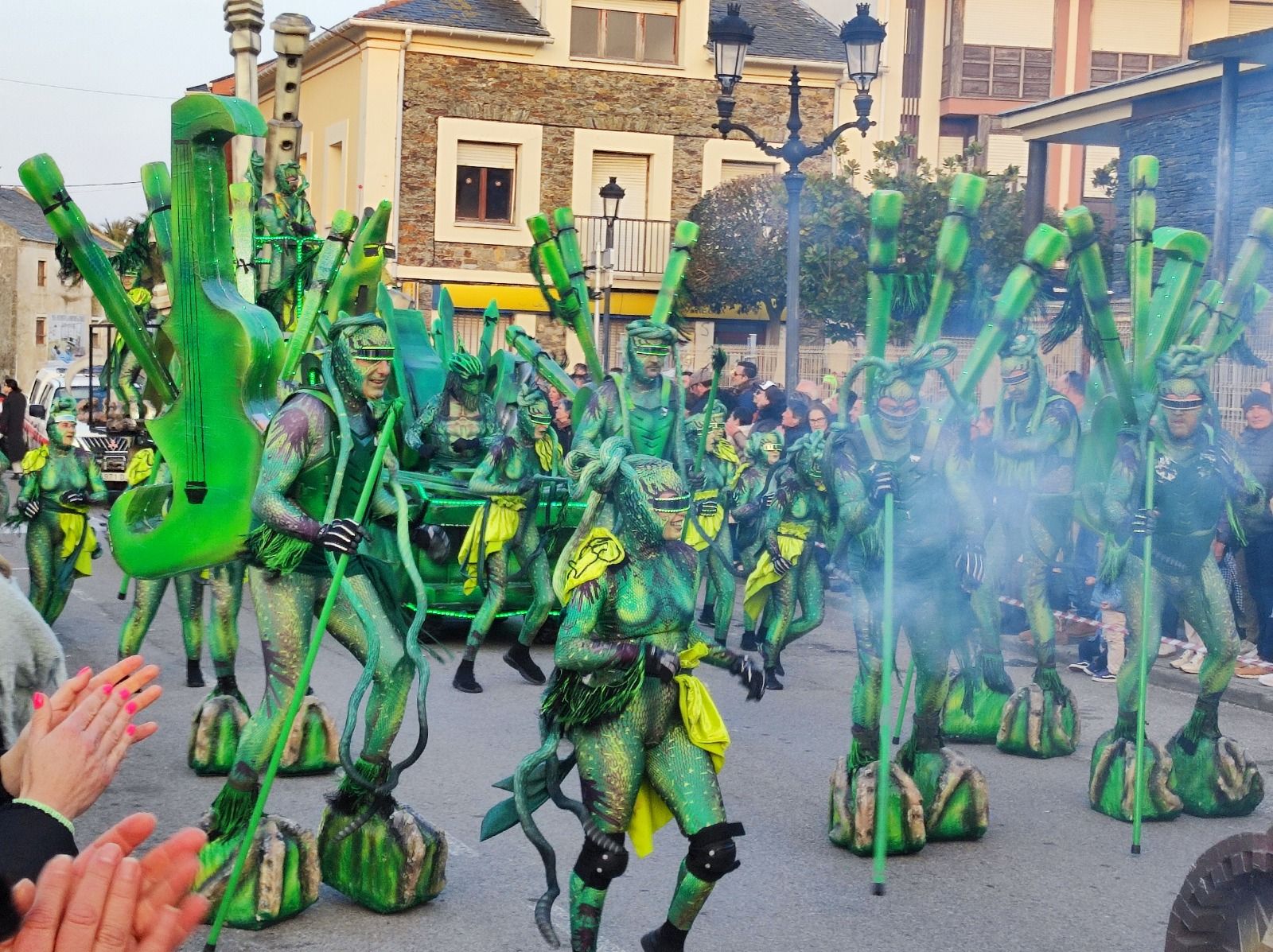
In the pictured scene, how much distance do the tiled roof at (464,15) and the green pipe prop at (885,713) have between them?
2587cm

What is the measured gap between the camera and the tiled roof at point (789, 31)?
109 ft

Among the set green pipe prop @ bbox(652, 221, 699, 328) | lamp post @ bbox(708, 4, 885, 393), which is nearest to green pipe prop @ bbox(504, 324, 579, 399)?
green pipe prop @ bbox(652, 221, 699, 328)

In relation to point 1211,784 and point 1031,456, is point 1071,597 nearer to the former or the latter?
point 1031,456

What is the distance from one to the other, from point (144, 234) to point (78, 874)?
9.19 m

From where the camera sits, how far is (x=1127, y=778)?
764cm

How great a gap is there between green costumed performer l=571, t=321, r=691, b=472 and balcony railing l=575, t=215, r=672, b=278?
73.4 ft

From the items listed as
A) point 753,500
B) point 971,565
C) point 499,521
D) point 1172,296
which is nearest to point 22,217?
point 753,500

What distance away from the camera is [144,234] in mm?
10992

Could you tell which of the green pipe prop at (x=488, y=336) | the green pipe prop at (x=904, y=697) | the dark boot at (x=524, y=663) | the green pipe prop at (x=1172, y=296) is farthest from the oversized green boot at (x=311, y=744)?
the green pipe prop at (x=488, y=336)

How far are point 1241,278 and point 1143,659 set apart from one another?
1.87m

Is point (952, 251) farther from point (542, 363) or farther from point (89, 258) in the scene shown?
point (542, 363)

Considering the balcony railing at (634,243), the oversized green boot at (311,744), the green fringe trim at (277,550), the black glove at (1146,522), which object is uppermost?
the balcony railing at (634,243)

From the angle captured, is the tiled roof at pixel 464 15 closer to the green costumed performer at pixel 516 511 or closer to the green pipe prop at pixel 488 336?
the green pipe prop at pixel 488 336

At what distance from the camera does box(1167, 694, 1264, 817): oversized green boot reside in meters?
7.66
